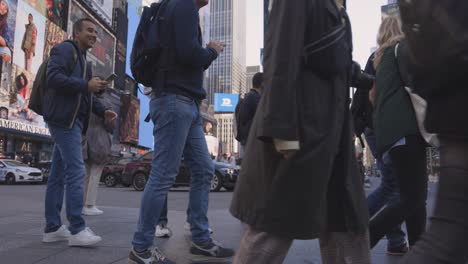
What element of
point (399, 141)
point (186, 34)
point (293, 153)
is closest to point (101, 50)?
point (186, 34)

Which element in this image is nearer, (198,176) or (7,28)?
(198,176)

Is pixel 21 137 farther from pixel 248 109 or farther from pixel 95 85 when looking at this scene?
pixel 95 85

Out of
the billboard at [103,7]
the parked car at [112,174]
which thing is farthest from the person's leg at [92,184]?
the billboard at [103,7]

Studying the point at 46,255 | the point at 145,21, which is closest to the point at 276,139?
the point at 145,21

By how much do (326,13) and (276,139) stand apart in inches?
25.3

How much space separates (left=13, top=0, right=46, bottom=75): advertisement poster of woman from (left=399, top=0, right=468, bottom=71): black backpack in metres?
45.3

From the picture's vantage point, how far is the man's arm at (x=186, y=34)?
3.24 metres

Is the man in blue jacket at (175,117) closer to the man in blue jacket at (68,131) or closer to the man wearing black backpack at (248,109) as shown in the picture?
the man in blue jacket at (68,131)

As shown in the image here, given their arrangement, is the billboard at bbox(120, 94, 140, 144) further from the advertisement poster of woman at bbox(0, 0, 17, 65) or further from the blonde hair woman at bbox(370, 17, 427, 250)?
the blonde hair woman at bbox(370, 17, 427, 250)

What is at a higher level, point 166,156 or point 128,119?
point 128,119

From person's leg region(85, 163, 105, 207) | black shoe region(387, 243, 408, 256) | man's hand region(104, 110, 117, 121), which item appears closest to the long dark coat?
black shoe region(387, 243, 408, 256)

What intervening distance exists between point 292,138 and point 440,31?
644 millimetres

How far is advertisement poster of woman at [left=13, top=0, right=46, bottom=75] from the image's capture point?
42750mm

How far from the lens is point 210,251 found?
345 centimetres
